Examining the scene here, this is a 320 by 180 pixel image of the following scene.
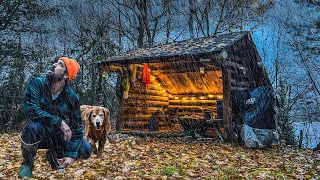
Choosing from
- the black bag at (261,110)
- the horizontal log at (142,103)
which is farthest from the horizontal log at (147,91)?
the black bag at (261,110)

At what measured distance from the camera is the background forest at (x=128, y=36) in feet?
48.1

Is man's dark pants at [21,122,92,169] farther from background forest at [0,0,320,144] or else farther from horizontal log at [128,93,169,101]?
horizontal log at [128,93,169,101]

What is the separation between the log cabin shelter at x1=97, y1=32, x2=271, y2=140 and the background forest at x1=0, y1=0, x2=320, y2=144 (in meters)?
2.03

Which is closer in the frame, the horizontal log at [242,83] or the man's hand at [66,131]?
the man's hand at [66,131]

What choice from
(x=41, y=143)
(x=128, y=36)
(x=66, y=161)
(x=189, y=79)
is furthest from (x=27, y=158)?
(x=128, y=36)

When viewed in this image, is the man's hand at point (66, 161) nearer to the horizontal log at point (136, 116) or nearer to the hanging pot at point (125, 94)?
the hanging pot at point (125, 94)

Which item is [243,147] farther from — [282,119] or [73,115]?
[73,115]

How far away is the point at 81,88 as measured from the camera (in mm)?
20016

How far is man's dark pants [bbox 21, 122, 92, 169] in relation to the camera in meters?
2.33

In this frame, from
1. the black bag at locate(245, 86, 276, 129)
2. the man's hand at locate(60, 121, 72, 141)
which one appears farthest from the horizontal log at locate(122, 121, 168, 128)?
the man's hand at locate(60, 121, 72, 141)

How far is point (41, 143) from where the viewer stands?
241cm

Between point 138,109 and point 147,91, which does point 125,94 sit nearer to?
point 138,109

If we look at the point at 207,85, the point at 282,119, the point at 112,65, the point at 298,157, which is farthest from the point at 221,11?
the point at 298,157

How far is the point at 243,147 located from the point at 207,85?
5.93 m
